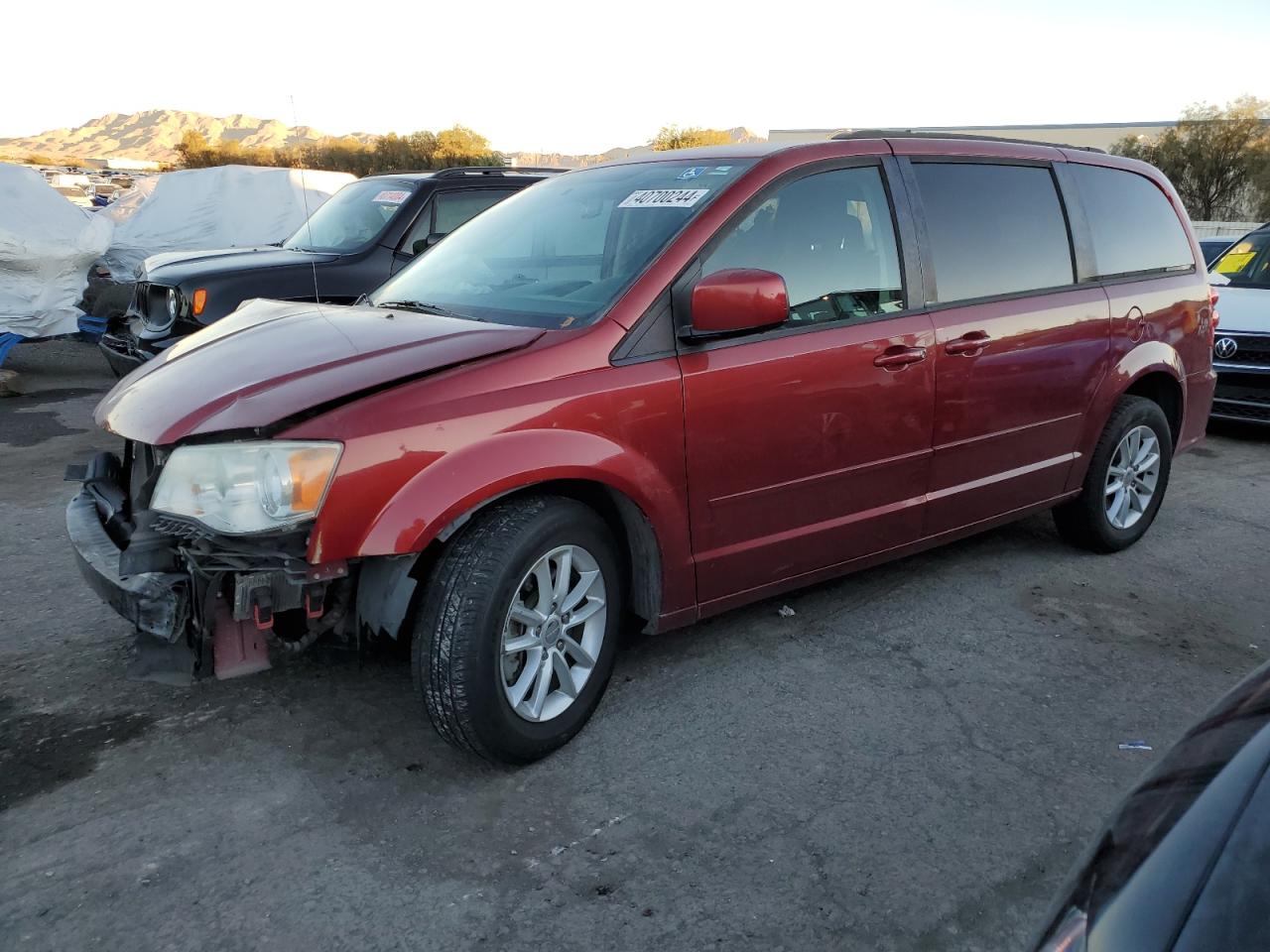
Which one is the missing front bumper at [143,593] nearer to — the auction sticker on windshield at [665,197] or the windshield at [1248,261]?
the auction sticker on windshield at [665,197]

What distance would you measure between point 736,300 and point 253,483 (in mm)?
1474

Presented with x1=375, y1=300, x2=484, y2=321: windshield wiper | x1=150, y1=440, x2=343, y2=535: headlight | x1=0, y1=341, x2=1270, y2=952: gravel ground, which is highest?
x1=375, y1=300, x2=484, y2=321: windshield wiper

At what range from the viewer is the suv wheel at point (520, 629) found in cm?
270

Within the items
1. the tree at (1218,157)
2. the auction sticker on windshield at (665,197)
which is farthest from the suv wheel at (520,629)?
the tree at (1218,157)

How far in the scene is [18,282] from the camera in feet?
31.0

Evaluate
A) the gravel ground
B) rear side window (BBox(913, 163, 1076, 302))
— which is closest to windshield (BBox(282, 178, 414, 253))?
the gravel ground

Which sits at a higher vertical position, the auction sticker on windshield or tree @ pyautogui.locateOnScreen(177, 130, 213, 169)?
tree @ pyautogui.locateOnScreen(177, 130, 213, 169)

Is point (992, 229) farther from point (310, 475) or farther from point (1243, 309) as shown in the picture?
point (1243, 309)

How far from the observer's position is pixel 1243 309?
303 inches

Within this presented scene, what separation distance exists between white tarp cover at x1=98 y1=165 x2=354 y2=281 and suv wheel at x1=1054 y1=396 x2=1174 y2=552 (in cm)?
935

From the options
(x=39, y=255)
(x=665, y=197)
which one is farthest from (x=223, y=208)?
(x=665, y=197)

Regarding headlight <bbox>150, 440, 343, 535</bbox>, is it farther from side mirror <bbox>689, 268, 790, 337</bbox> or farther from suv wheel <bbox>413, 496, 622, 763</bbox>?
side mirror <bbox>689, 268, 790, 337</bbox>

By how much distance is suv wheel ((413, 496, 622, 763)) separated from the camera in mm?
2697

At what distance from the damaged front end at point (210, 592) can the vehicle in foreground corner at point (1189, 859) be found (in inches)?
73.9
